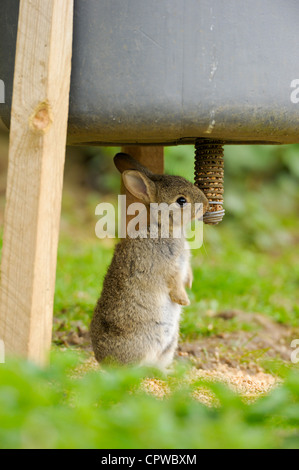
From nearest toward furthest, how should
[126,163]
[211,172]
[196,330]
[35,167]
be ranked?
[35,167], [211,172], [126,163], [196,330]

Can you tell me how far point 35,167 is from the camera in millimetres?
2820

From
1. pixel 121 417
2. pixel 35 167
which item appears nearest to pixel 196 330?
pixel 35 167

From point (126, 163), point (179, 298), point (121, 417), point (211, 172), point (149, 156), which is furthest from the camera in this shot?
point (149, 156)

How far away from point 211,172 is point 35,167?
4.12 feet

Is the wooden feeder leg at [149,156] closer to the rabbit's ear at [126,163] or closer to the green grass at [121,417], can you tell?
the rabbit's ear at [126,163]

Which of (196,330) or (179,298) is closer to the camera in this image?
(179,298)

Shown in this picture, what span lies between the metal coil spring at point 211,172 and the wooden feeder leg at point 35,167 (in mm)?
1043

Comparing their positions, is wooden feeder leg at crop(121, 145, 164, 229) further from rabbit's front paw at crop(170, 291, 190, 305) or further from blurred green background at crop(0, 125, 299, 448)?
blurred green background at crop(0, 125, 299, 448)

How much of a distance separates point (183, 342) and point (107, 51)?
2.59 meters

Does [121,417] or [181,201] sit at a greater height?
[181,201]

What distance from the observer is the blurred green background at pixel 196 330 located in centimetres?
184

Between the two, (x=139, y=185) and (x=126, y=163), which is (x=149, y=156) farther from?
(x=139, y=185)

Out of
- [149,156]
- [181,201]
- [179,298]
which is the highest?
[149,156]

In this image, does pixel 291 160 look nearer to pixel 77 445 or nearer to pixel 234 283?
pixel 234 283
